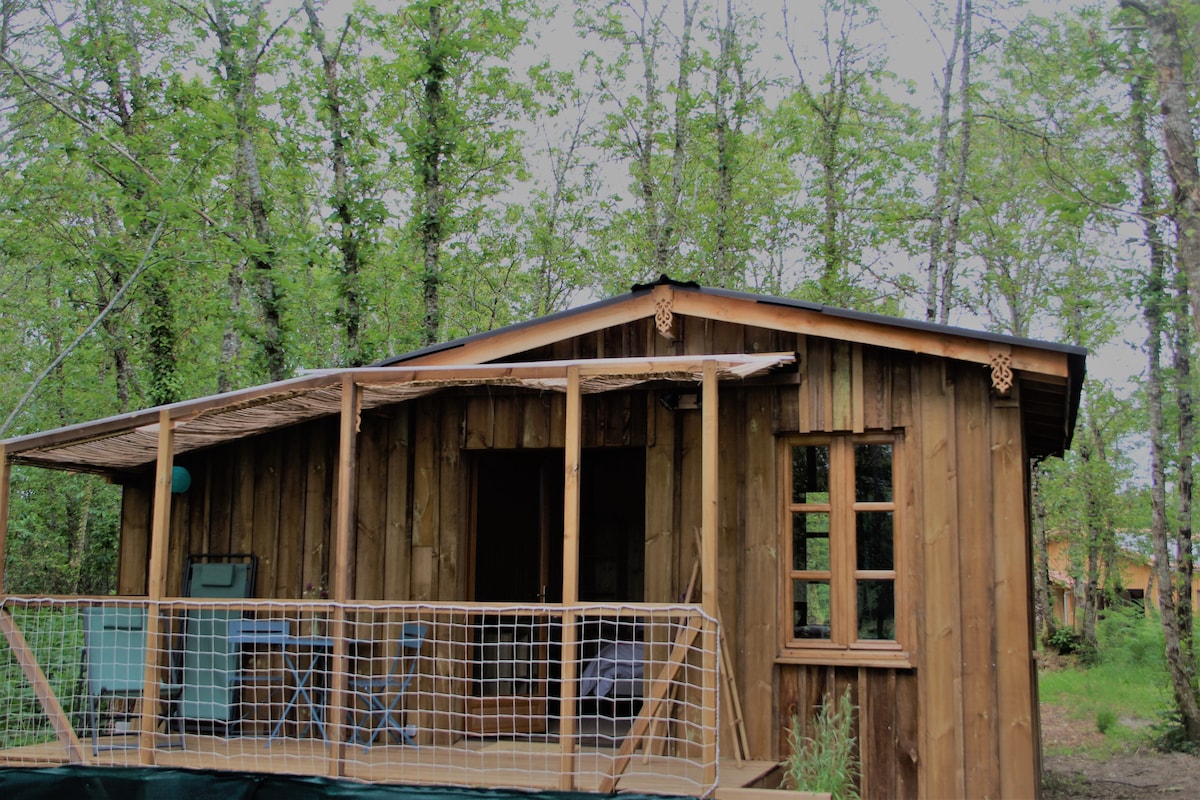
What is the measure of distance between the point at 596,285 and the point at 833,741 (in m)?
17.2

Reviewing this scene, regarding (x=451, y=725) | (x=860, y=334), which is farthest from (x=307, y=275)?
(x=860, y=334)

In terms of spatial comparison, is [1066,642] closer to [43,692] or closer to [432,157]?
[432,157]

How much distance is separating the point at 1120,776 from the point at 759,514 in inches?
228

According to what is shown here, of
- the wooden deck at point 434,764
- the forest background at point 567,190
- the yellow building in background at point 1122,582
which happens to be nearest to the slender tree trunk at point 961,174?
the forest background at point 567,190

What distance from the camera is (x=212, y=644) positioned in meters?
7.76

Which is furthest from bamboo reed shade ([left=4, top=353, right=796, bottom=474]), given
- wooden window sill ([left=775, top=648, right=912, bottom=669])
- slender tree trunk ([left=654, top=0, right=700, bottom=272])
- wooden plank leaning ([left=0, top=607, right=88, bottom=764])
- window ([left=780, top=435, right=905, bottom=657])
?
slender tree trunk ([left=654, top=0, right=700, bottom=272])

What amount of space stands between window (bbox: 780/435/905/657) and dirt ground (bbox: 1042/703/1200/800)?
383 cm

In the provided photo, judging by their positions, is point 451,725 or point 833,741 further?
point 451,725

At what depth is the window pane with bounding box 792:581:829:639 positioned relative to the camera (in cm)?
689

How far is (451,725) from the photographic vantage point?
742 cm

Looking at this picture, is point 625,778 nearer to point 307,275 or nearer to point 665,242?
point 665,242

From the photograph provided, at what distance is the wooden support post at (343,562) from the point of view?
5.98 m

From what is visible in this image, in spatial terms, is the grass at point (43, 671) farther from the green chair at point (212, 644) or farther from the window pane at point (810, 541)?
the window pane at point (810, 541)

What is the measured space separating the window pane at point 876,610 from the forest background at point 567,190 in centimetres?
353
